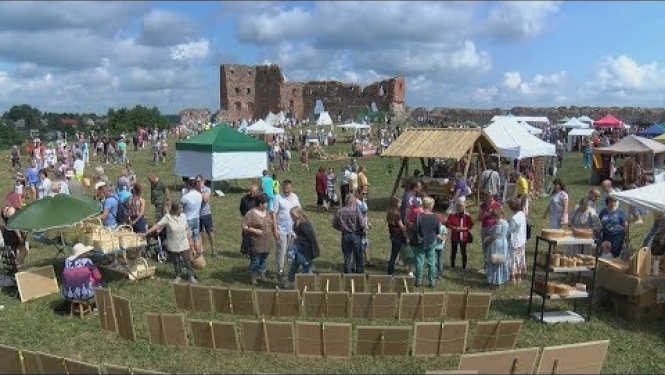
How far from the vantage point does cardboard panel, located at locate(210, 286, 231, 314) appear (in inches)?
316

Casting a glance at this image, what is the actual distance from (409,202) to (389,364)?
442cm

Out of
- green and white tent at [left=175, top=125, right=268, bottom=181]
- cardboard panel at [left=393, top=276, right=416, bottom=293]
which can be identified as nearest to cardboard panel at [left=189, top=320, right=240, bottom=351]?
cardboard panel at [left=393, top=276, right=416, bottom=293]

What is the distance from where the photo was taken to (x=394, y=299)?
7906 mm

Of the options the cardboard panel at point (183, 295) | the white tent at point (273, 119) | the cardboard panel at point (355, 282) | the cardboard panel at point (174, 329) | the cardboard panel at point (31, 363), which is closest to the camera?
the cardboard panel at point (31, 363)

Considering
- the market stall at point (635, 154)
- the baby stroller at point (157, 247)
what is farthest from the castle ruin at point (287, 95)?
the baby stroller at point (157, 247)

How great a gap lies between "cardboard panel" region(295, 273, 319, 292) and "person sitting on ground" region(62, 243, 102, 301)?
2.81m

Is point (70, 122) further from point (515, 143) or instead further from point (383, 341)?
point (383, 341)

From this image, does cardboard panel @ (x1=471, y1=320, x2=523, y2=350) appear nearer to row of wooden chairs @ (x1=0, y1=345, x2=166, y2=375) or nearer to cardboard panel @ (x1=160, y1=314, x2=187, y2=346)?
cardboard panel @ (x1=160, y1=314, x2=187, y2=346)

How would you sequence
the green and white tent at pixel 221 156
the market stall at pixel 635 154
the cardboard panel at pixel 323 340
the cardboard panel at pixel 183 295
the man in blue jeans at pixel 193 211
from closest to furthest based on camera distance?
the cardboard panel at pixel 323 340
the cardboard panel at pixel 183 295
the man in blue jeans at pixel 193 211
the green and white tent at pixel 221 156
the market stall at pixel 635 154

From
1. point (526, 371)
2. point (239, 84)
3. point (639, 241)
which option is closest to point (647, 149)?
point (639, 241)

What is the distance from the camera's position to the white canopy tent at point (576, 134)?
105 feet

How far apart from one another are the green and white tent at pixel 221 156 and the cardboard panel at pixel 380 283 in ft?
37.0

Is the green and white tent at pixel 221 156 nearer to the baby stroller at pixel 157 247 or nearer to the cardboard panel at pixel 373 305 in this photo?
the baby stroller at pixel 157 247

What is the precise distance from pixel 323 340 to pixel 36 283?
5.06 m
